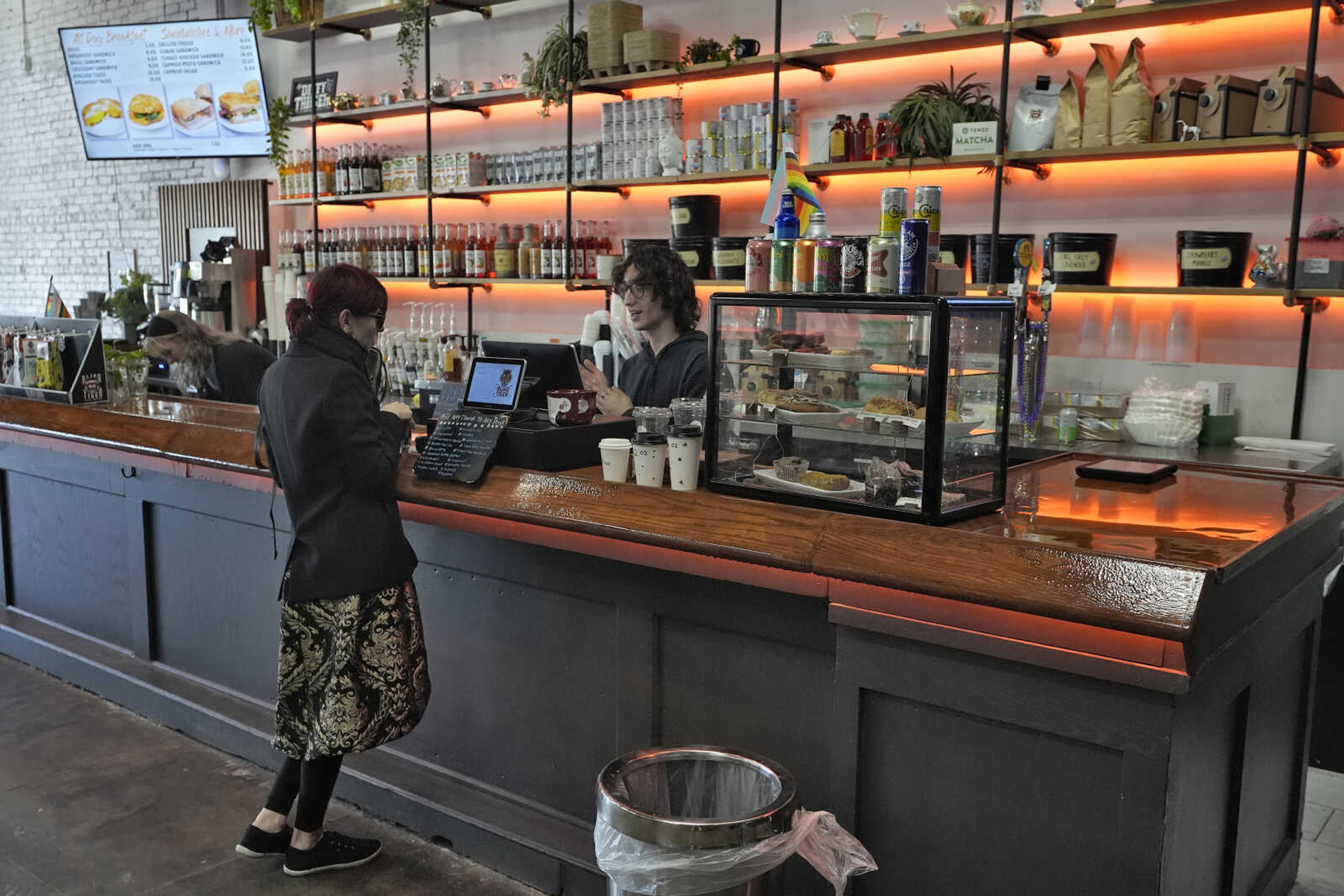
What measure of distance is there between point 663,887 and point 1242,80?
11.9 ft

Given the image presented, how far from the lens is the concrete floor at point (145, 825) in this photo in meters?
2.87

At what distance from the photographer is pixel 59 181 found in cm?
981

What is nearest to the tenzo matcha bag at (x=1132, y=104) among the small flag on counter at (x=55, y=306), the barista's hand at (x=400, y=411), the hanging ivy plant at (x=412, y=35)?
the barista's hand at (x=400, y=411)

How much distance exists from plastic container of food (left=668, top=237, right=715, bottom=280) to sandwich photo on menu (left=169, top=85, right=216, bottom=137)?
452 centimetres

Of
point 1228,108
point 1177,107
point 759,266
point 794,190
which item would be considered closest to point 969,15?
point 1177,107

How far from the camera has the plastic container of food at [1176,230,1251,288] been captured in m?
4.13

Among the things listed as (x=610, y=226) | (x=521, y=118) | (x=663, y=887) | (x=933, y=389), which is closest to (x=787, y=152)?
(x=933, y=389)

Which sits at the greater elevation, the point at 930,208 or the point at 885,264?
the point at 930,208

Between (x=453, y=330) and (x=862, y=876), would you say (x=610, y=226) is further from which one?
(x=862, y=876)

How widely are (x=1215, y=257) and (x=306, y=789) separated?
3.55 meters

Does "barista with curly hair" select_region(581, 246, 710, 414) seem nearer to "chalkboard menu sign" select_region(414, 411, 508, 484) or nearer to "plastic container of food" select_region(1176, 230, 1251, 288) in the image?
"chalkboard menu sign" select_region(414, 411, 508, 484)

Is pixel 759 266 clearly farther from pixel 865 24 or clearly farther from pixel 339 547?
pixel 865 24

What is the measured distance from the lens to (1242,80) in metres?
4.04

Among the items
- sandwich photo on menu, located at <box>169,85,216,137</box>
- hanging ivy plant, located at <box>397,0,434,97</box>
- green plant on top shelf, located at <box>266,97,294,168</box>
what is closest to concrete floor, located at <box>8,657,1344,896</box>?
hanging ivy plant, located at <box>397,0,434,97</box>
